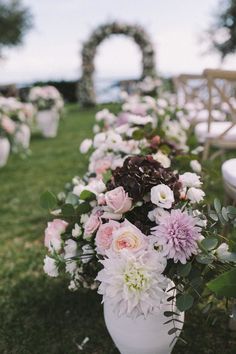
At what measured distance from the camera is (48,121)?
820cm

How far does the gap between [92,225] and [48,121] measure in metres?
6.96

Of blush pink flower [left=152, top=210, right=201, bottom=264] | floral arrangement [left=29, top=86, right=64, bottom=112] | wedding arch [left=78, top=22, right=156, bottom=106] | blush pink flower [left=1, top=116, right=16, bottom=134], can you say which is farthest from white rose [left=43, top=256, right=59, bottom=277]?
wedding arch [left=78, top=22, right=156, bottom=106]

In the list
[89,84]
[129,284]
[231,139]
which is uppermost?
[129,284]

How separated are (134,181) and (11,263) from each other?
5.31ft

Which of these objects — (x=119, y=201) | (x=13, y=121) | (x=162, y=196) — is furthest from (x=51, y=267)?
(x=13, y=121)

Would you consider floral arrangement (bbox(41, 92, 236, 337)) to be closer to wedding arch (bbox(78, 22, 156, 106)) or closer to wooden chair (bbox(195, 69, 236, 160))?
wooden chair (bbox(195, 69, 236, 160))

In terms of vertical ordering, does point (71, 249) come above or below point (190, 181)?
below

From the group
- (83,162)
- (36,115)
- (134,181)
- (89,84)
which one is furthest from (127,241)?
(89,84)

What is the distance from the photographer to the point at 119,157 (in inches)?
83.5

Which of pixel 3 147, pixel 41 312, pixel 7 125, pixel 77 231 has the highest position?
pixel 77 231

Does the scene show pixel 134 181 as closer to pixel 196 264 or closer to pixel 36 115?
pixel 196 264

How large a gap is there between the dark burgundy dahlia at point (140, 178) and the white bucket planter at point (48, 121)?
260 inches

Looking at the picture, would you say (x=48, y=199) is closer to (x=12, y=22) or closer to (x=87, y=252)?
(x=87, y=252)

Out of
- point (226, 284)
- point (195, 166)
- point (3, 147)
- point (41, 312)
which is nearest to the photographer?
point (226, 284)
